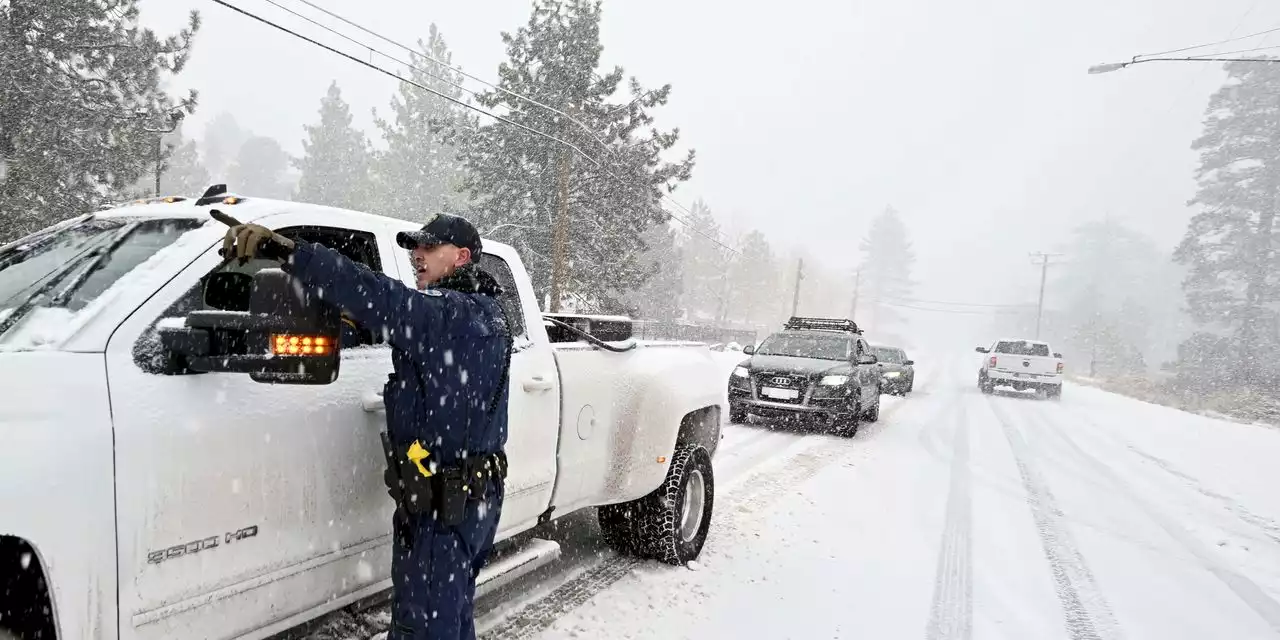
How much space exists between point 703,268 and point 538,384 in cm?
6636

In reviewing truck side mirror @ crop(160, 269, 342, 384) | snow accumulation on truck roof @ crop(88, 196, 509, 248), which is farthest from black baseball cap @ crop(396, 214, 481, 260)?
truck side mirror @ crop(160, 269, 342, 384)

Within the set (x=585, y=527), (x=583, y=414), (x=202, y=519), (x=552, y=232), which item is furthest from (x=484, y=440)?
(x=552, y=232)

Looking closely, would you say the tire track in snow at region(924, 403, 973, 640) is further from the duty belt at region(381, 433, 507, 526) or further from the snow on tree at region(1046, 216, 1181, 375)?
the snow on tree at region(1046, 216, 1181, 375)

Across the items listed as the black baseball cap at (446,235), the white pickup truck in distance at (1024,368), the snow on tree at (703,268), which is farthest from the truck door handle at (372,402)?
the snow on tree at (703,268)

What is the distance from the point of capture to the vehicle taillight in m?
1.93

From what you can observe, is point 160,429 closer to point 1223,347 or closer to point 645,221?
point 645,221

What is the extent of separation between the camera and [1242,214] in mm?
→ 37688

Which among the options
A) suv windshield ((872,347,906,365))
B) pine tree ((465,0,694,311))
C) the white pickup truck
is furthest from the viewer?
pine tree ((465,0,694,311))

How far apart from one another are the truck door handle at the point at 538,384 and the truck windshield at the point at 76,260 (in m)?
1.47

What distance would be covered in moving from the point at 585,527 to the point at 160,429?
384cm

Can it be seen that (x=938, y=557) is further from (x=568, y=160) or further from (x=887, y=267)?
(x=887, y=267)

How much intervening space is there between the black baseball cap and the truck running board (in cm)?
149

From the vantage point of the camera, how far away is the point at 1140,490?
840cm

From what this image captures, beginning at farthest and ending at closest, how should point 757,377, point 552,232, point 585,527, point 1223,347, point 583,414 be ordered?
point 1223,347, point 552,232, point 757,377, point 585,527, point 583,414
